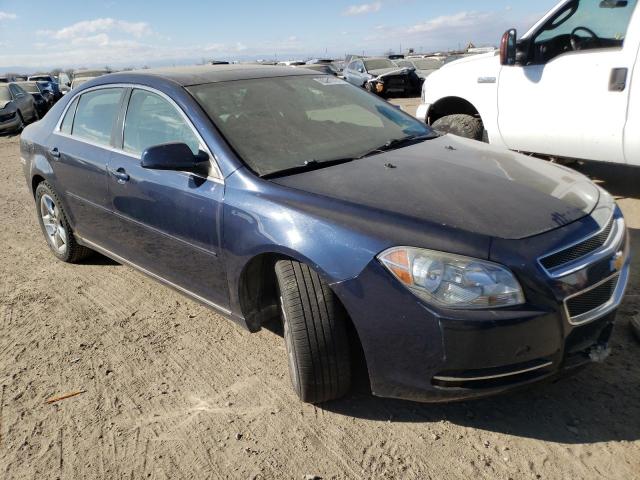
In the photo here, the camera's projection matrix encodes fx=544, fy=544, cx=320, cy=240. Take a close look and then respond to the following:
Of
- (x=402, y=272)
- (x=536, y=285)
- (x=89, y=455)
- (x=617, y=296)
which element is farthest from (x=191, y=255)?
(x=617, y=296)

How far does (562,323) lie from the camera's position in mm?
2209

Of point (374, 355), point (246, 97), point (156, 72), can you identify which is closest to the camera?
point (374, 355)

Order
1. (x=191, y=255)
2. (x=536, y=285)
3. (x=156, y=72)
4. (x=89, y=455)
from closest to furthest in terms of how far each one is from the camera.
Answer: (x=536, y=285)
(x=89, y=455)
(x=191, y=255)
(x=156, y=72)

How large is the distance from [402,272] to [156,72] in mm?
2431

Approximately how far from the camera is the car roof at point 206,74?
3.46 meters

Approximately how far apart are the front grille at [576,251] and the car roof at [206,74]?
2282mm

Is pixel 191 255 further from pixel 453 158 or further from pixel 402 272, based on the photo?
pixel 453 158

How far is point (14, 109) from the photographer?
16.0 metres

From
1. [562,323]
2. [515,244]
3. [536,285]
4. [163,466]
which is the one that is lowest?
[163,466]

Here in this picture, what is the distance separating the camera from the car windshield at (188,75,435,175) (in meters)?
3.01

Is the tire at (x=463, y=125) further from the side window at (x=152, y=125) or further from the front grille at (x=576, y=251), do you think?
the front grille at (x=576, y=251)

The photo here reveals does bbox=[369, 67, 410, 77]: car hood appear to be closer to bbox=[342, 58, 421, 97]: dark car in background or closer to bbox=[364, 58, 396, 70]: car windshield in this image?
bbox=[342, 58, 421, 97]: dark car in background

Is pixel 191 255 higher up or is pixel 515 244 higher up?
pixel 515 244

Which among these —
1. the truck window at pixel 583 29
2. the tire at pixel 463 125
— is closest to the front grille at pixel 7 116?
the tire at pixel 463 125
